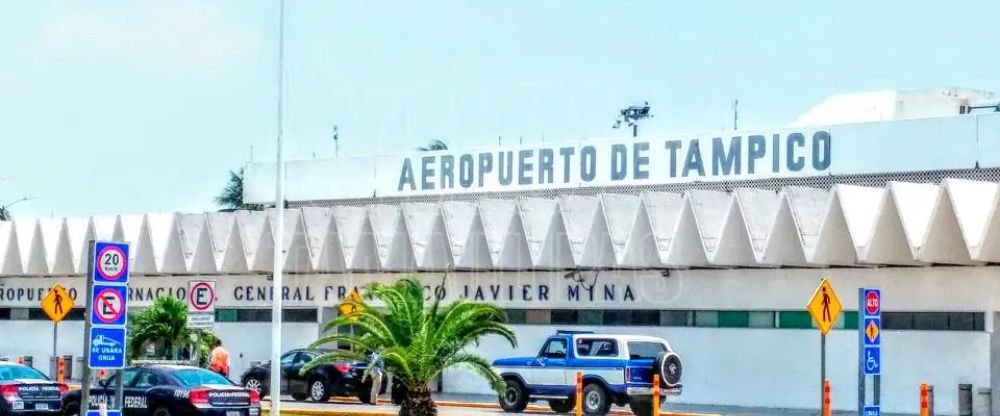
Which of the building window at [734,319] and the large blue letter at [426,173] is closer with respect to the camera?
the building window at [734,319]

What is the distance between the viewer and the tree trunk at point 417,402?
2915 cm

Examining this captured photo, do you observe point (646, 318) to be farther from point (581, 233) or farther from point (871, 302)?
point (871, 302)

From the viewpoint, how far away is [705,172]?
143ft

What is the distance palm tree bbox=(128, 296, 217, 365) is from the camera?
42.0 meters

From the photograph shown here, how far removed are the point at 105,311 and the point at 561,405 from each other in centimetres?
1856

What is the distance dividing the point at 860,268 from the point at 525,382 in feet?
27.2

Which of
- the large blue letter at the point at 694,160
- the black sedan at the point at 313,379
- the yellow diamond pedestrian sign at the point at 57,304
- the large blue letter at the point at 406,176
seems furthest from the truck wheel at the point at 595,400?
the large blue letter at the point at 406,176

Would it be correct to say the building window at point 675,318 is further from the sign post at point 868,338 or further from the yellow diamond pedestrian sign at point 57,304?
the sign post at point 868,338

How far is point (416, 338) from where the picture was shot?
29.4m

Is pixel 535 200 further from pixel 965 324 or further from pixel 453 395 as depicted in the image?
pixel 965 324

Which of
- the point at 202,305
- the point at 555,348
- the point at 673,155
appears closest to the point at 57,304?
the point at 202,305

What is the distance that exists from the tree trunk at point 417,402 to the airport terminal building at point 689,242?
11.6m

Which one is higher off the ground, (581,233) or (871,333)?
(581,233)

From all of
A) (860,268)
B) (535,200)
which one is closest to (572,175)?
(535,200)
